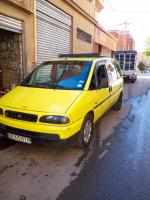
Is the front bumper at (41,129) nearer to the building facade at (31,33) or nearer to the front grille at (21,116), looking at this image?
the front grille at (21,116)

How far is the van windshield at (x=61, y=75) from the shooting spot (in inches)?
180

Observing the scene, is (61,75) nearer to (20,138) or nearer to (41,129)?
(41,129)

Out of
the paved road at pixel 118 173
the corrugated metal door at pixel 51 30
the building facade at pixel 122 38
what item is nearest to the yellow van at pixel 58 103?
the paved road at pixel 118 173

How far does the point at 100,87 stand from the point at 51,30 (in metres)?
6.10

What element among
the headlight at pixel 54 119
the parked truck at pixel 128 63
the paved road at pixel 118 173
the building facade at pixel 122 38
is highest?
the building facade at pixel 122 38

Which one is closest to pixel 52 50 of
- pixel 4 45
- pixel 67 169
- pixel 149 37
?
pixel 4 45

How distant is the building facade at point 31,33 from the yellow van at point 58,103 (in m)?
2.98

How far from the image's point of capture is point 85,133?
4.36 meters

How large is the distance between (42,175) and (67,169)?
1.47 ft

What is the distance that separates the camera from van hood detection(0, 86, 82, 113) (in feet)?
12.4

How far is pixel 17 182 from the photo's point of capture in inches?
125

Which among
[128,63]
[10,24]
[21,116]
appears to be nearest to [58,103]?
[21,116]

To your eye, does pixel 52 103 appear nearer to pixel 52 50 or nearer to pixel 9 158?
pixel 9 158

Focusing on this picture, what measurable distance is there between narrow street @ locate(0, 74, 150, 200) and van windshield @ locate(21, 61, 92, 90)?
1.36 meters
